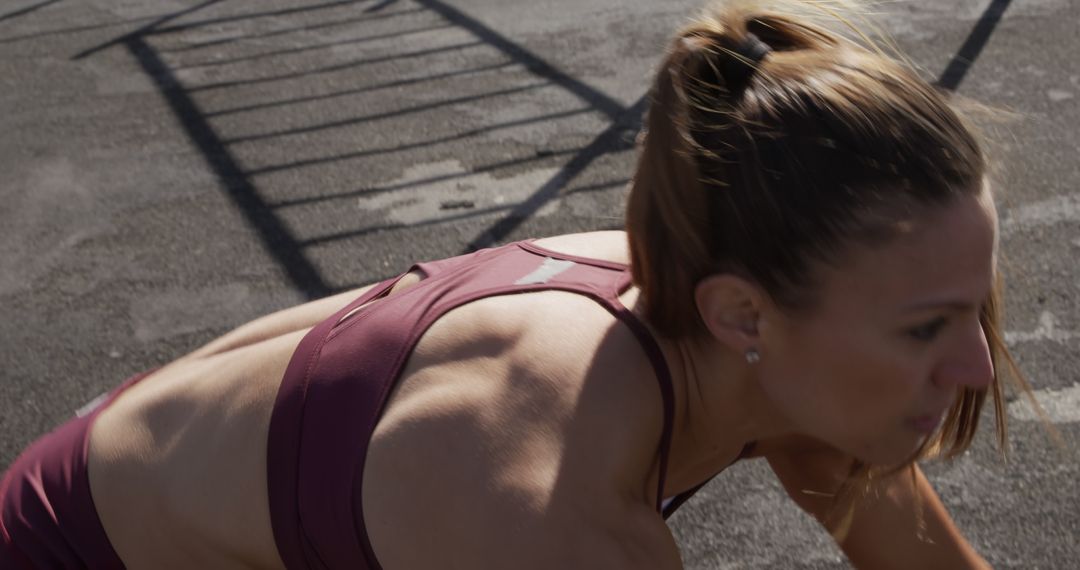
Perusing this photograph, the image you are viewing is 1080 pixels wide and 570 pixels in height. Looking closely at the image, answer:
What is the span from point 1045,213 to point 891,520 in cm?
250

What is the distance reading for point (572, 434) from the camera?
→ 154 cm

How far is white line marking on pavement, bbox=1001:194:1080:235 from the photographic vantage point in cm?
413

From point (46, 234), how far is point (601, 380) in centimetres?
357

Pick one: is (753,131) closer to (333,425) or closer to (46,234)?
(333,425)

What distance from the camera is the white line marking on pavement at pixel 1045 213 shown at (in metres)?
4.13

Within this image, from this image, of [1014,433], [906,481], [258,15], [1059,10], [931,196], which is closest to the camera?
[931,196]

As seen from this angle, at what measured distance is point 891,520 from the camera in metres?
2.10

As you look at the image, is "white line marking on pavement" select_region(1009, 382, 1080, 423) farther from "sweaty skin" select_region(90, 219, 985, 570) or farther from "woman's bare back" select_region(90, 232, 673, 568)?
"woman's bare back" select_region(90, 232, 673, 568)

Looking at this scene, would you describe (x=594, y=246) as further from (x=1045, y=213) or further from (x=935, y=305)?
(x=1045, y=213)

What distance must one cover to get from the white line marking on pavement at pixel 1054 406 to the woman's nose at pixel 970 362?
1.68 m

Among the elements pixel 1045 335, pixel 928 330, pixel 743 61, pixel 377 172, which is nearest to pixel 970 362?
pixel 928 330

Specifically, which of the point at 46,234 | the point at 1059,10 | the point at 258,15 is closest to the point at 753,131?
the point at 46,234

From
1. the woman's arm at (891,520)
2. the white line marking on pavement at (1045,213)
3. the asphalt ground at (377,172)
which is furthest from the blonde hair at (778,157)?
the white line marking on pavement at (1045,213)

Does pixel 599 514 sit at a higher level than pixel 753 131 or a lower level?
lower
